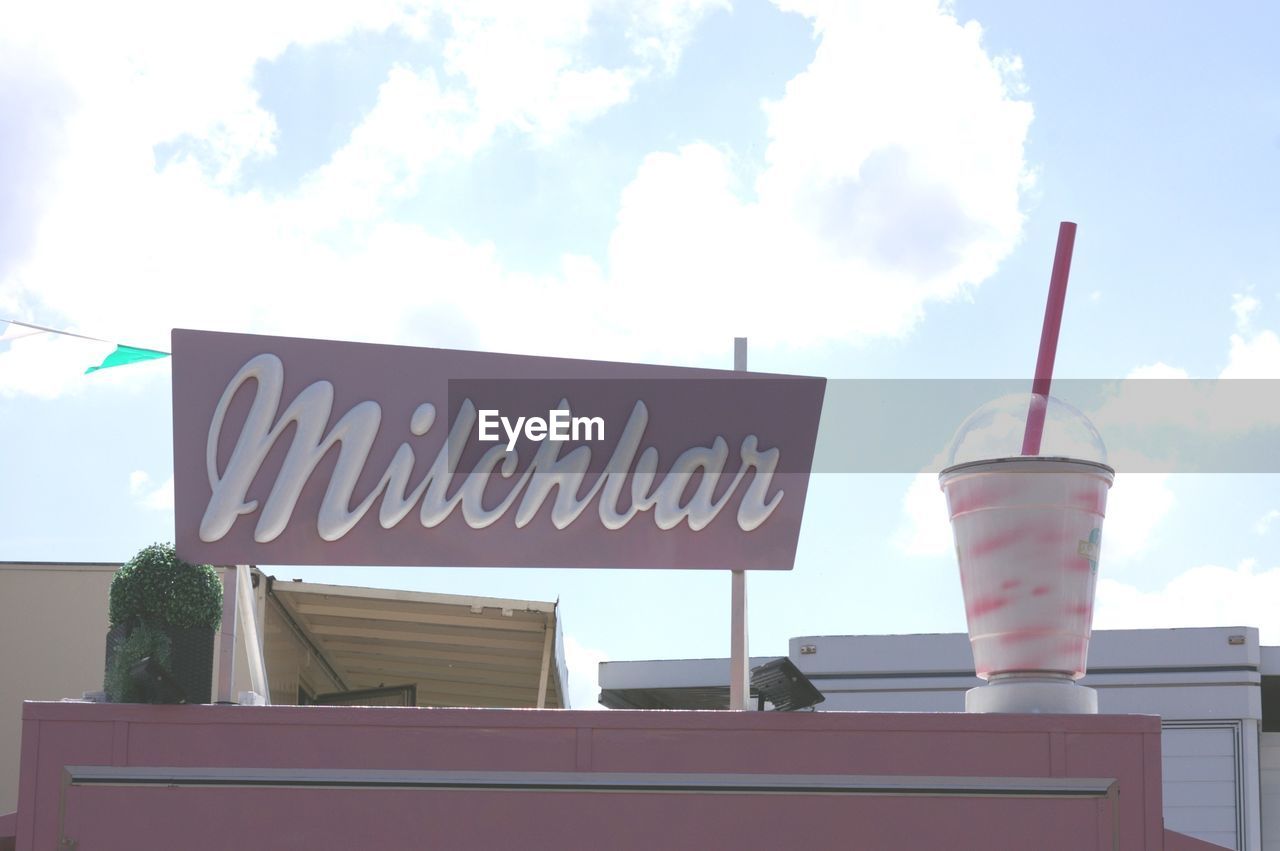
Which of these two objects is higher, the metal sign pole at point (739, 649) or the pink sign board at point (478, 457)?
the pink sign board at point (478, 457)

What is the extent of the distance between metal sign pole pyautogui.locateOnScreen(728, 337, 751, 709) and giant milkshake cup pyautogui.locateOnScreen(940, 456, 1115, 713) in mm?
1327

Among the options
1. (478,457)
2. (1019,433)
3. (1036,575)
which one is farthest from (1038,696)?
(478,457)

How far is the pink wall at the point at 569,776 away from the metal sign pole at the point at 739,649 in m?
0.37

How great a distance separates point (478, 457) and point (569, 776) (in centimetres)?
199

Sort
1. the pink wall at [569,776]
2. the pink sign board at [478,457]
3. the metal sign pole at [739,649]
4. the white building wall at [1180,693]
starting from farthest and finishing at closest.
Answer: the white building wall at [1180,693] < the pink sign board at [478,457] < the metal sign pole at [739,649] < the pink wall at [569,776]

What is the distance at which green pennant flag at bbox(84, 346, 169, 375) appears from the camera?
35.1 feet

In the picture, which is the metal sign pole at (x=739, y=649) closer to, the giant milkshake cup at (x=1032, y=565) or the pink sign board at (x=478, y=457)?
the pink sign board at (x=478, y=457)

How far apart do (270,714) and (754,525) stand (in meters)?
2.95

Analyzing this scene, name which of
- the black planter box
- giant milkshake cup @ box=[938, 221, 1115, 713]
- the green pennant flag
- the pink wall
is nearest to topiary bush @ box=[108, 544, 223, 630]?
A: the black planter box

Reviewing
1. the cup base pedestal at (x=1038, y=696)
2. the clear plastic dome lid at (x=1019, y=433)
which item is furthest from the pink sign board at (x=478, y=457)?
the cup base pedestal at (x=1038, y=696)

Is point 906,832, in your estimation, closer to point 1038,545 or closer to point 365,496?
point 1038,545

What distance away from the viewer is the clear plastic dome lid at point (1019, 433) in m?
8.67

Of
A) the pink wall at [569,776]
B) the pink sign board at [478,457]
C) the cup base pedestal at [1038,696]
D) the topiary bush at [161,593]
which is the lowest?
the pink wall at [569,776]

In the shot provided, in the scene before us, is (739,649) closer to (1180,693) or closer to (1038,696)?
(1038,696)
